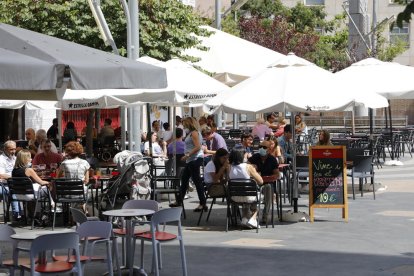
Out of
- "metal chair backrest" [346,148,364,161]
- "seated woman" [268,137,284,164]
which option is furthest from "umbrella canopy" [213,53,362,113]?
"metal chair backrest" [346,148,364,161]

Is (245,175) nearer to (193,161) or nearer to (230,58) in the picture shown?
(193,161)

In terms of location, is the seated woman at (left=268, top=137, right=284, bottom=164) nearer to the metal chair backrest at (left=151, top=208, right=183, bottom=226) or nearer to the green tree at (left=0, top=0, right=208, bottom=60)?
the metal chair backrest at (left=151, top=208, right=183, bottom=226)

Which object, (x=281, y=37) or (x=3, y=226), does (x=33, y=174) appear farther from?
(x=281, y=37)

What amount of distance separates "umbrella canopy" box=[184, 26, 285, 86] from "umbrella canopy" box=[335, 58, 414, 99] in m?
2.47

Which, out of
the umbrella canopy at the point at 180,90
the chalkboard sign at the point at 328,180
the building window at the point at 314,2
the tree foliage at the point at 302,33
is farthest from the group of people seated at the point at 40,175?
the building window at the point at 314,2

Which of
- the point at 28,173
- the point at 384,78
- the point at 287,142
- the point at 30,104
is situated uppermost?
the point at 384,78

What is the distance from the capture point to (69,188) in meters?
14.7

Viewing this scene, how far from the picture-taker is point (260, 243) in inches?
531

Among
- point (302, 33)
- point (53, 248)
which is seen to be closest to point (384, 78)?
point (53, 248)

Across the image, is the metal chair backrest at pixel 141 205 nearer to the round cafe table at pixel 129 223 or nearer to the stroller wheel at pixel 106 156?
the round cafe table at pixel 129 223

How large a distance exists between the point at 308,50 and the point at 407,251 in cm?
4516

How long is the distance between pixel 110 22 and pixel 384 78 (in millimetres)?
7929

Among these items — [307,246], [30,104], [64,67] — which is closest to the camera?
[64,67]

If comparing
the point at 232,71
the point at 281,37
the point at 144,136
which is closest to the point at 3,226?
the point at 232,71
